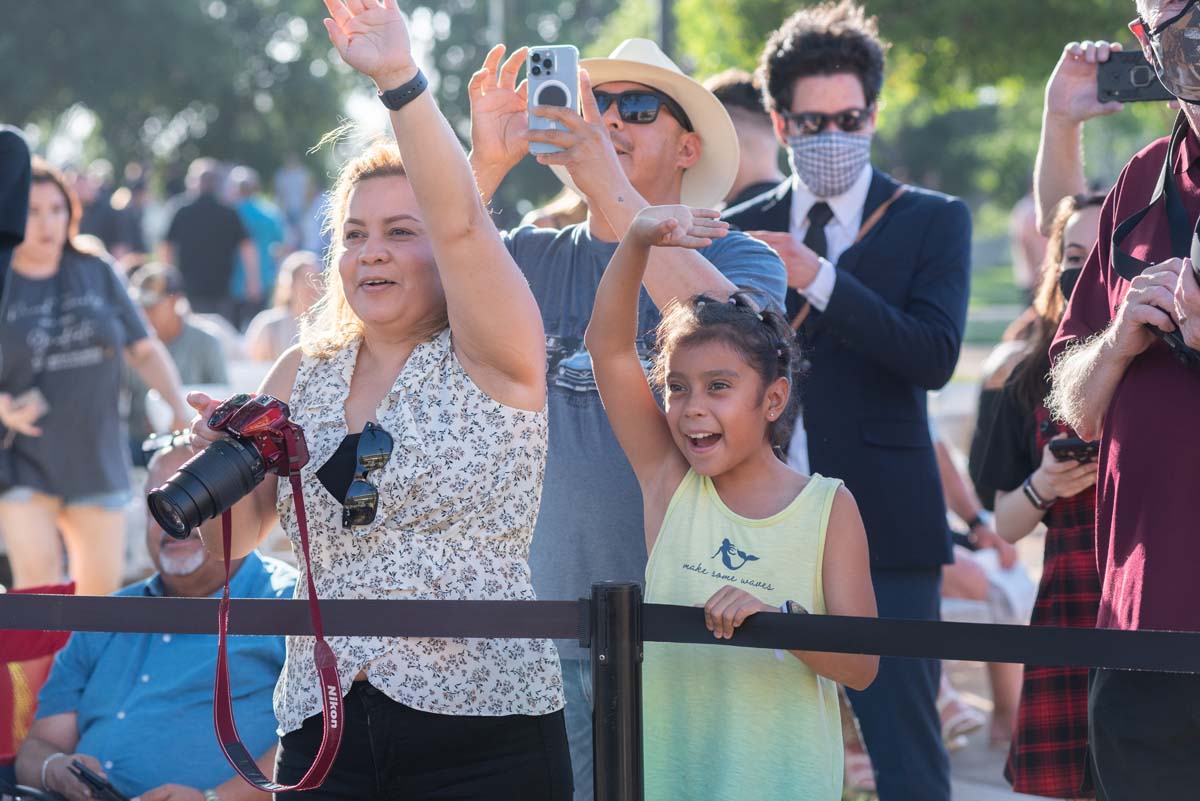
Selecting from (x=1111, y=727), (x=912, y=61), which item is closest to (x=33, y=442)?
(x=1111, y=727)

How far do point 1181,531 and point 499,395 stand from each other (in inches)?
44.6

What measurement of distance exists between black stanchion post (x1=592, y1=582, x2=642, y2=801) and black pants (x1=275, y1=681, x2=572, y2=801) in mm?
122

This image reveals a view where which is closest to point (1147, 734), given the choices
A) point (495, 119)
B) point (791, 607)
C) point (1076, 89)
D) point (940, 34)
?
point (791, 607)

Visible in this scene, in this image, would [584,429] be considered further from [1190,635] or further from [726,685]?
[1190,635]

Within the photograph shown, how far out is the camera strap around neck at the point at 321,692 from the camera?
247 centimetres

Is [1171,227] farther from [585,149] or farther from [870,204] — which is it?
[870,204]

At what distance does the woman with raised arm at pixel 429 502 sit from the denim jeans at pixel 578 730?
17.7 inches

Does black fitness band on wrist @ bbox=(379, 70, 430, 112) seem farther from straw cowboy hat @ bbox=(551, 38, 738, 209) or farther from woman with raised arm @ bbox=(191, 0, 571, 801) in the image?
straw cowboy hat @ bbox=(551, 38, 738, 209)

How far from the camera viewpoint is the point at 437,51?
33500 millimetres

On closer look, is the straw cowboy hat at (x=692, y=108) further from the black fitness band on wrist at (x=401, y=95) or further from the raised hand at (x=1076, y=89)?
the black fitness band on wrist at (x=401, y=95)

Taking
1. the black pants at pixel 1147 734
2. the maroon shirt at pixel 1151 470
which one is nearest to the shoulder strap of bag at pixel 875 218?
the maroon shirt at pixel 1151 470

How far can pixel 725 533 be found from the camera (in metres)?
2.90

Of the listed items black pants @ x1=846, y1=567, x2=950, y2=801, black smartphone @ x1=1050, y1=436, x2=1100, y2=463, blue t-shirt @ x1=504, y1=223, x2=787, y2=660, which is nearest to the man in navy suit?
black pants @ x1=846, y1=567, x2=950, y2=801

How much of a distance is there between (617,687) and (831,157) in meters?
1.87
